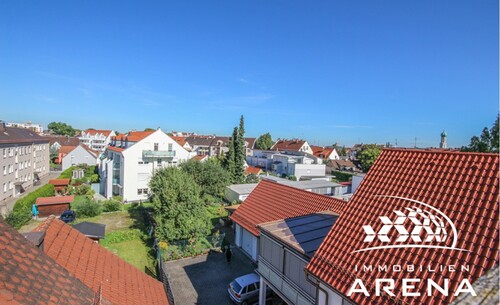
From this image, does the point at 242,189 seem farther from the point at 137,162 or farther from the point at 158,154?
the point at 137,162

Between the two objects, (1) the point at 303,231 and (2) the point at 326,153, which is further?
(2) the point at 326,153

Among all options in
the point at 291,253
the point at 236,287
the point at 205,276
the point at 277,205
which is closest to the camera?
the point at 291,253

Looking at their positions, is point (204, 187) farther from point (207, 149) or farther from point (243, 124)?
point (207, 149)

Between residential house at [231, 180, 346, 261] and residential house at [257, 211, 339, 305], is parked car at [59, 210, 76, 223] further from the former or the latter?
residential house at [257, 211, 339, 305]

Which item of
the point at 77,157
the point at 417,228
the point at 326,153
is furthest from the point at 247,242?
the point at 326,153

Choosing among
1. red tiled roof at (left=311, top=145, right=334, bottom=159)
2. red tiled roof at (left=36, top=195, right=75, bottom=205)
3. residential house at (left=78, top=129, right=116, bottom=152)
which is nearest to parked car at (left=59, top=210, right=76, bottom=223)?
red tiled roof at (left=36, top=195, right=75, bottom=205)
